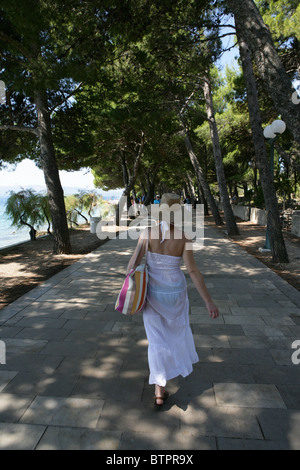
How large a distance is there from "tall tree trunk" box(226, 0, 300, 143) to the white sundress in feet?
11.1

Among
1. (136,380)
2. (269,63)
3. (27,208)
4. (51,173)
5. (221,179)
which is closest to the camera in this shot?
(136,380)

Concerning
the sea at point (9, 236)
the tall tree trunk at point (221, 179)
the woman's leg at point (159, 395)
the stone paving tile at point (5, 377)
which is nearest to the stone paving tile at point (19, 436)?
the stone paving tile at point (5, 377)

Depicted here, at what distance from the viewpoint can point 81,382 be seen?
2900 mm

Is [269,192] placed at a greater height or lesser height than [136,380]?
greater

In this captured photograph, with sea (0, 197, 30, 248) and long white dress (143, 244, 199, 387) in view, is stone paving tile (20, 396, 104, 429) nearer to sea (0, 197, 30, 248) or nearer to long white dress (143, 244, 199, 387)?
long white dress (143, 244, 199, 387)

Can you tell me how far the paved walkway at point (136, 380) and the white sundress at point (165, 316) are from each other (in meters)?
0.32

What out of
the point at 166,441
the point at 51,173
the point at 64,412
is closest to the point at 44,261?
the point at 51,173

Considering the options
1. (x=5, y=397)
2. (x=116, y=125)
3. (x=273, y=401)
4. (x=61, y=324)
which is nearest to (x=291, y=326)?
(x=273, y=401)

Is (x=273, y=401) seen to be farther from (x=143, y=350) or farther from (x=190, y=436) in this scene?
(x=143, y=350)

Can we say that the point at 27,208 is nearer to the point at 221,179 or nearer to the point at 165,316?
the point at 221,179

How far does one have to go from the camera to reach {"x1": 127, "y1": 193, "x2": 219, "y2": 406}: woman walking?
8.46ft

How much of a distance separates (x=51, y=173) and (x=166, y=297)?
7.48 m

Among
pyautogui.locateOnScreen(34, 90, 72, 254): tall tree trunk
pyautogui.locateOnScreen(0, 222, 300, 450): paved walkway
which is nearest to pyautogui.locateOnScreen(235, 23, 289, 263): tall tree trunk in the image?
pyautogui.locateOnScreen(0, 222, 300, 450): paved walkway

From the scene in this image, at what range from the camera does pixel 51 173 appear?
904 centimetres
